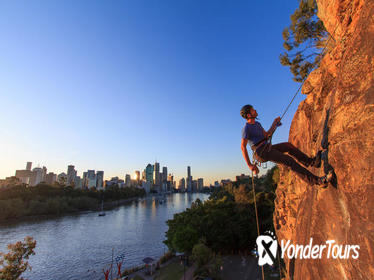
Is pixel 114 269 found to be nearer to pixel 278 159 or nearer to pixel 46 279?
pixel 46 279

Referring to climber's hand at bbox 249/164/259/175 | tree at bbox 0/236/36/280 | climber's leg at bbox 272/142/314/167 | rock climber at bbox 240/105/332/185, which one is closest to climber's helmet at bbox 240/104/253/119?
rock climber at bbox 240/105/332/185

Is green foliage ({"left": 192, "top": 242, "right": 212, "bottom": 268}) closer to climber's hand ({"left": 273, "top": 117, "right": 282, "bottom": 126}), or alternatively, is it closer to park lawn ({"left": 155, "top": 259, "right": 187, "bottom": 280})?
park lawn ({"left": 155, "top": 259, "right": 187, "bottom": 280})

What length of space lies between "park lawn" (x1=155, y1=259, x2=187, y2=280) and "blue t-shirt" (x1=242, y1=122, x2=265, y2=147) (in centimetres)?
2489

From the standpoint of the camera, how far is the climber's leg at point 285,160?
13.6ft

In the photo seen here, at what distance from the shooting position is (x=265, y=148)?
4.71m

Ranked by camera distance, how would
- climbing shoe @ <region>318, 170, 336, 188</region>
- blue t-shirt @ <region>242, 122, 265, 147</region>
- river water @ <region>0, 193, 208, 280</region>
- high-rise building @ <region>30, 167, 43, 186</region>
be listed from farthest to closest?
high-rise building @ <region>30, 167, 43, 186</region> < river water @ <region>0, 193, 208, 280</region> < blue t-shirt @ <region>242, 122, 265, 147</region> < climbing shoe @ <region>318, 170, 336, 188</region>

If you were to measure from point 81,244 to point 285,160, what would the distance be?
151ft

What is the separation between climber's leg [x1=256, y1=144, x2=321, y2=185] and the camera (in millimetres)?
4148

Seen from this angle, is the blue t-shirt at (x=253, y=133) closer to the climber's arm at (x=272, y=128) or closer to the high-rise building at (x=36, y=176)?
the climber's arm at (x=272, y=128)

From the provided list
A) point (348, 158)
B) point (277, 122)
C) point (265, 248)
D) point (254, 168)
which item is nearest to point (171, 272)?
point (265, 248)

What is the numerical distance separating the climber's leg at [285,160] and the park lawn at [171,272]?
24.7m

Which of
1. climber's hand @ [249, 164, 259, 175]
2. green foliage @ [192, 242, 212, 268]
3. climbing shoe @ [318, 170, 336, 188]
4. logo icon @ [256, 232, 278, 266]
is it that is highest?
climber's hand @ [249, 164, 259, 175]

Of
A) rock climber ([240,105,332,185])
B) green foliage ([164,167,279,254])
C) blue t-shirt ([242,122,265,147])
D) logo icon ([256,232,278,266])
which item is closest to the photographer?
rock climber ([240,105,332,185])

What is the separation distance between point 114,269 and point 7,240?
26751 mm
